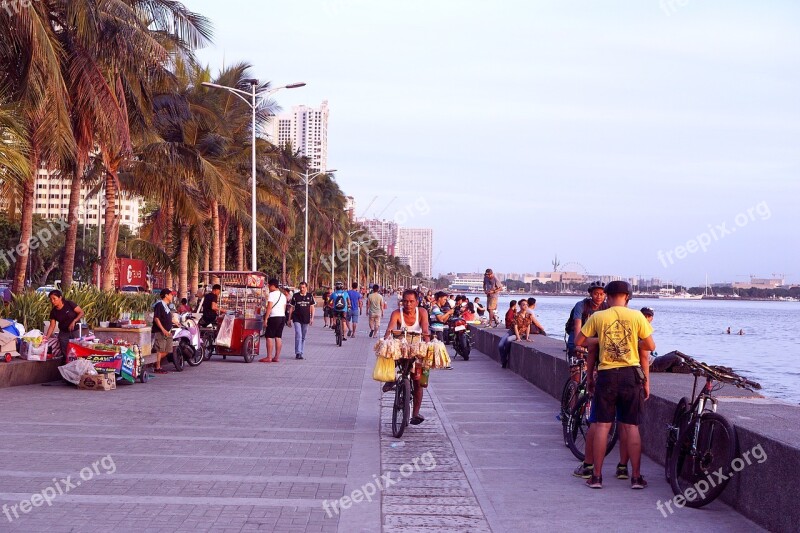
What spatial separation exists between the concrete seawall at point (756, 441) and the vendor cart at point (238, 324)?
11.9 m

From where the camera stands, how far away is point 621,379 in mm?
7930

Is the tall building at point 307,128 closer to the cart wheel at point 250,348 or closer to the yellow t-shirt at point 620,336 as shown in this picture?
the cart wheel at point 250,348

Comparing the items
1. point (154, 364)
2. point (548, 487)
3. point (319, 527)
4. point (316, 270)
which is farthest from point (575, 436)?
point (316, 270)

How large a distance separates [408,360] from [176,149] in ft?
78.0

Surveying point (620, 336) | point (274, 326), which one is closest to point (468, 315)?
point (274, 326)

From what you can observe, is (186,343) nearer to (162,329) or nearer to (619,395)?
(162,329)

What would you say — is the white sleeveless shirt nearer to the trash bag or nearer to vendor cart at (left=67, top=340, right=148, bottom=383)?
the trash bag

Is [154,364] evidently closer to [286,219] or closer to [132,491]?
[132,491]

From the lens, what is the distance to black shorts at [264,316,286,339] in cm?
2114

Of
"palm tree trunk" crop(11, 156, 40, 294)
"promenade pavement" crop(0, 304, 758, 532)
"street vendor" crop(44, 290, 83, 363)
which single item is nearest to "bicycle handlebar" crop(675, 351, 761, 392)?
"promenade pavement" crop(0, 304, 758, 532)

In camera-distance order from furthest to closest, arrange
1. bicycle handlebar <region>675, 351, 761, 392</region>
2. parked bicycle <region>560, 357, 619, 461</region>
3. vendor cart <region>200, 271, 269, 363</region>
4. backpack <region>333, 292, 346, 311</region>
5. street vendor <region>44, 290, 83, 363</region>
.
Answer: backpack <region>333, 292, 346, 311</region> < vendor cart <region>200, 271, 269, 363</region> < street vendor <region>44, 290, 83, 363</region> < parked bicycle <region>560, 357, 619, 461</region> < bicycle handlebar <region>675, 351, 761, 392</region>

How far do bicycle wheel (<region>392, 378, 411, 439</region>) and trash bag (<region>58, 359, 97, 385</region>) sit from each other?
6291mm

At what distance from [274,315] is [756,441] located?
1513 centimetres

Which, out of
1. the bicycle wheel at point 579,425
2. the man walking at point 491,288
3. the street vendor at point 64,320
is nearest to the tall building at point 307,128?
the man walking at point 491,288
